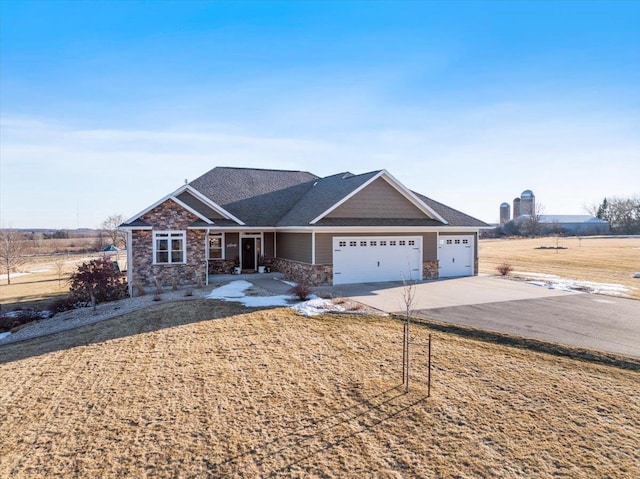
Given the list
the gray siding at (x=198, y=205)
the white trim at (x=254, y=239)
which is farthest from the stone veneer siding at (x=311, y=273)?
the gray siding at (x=198, y=205)

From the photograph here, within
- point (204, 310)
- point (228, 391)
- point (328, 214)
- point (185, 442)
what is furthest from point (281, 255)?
point (185, 442)

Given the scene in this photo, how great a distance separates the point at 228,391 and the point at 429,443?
3.57m

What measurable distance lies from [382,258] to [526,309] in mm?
7338

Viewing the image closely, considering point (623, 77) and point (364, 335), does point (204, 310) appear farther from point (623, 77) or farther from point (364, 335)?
point (623, 77)

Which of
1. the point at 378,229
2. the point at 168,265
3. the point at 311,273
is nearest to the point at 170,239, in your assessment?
the point at 168,265

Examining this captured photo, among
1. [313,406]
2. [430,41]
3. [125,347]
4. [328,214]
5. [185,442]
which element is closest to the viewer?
[185,442]

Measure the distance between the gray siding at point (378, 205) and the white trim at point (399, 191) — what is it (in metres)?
0.15

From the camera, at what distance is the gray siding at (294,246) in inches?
732

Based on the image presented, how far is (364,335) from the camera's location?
405 inches

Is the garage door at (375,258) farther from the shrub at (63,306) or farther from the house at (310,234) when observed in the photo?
the shrub at (63,306)

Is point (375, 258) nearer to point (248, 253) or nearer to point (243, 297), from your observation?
point (243, 297)

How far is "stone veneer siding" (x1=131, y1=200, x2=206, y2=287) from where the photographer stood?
57.8 ft

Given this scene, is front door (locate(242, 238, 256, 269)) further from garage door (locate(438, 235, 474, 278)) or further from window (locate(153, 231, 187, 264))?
garage door (locate(438, 235, 474, 278))

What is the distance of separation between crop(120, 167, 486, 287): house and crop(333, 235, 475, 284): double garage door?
49 millimetres
